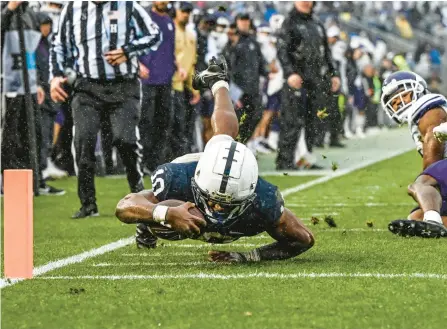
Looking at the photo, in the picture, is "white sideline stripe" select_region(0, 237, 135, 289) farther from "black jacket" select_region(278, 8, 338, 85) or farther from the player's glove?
"black jacket" select_region(278, 8, 338, 85)

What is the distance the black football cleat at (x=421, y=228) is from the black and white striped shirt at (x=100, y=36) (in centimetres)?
285

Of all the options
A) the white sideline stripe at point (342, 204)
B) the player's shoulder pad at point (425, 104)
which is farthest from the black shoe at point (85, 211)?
the player's shoulder pad at point (425, 104)

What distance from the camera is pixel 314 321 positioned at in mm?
5152

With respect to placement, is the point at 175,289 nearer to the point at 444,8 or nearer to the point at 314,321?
the point at 314,321

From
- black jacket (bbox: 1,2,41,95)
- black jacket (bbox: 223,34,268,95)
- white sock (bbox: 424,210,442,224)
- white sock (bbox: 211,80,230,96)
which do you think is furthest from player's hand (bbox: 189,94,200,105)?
white sock (bbox: 211,80,230,96)

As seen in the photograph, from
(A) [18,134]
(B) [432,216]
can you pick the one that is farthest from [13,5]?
(B) [432,216]

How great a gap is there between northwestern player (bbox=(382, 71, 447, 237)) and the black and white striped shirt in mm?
2170

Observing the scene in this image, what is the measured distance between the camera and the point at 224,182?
20.6ft

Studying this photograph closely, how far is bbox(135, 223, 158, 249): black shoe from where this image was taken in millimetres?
7763

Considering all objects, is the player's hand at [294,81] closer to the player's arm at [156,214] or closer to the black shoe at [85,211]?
the black shoe at [85,211]

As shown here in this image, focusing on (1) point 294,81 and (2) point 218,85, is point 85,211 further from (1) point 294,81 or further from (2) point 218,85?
(1) point 294,81

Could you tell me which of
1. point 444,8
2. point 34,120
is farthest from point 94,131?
point 444,8

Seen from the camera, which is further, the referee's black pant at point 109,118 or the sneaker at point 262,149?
the sneaker at point 262,149

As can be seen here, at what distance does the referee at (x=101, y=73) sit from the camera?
998cm
